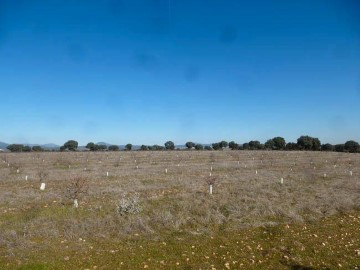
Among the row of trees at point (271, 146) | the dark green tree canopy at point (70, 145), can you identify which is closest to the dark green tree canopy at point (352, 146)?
the row of trees at point (271, 146)

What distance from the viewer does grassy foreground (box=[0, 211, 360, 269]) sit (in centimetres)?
1293

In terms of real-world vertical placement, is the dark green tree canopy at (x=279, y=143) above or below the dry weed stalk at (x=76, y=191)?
above

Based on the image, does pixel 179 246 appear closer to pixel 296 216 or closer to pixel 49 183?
pixel 296 216

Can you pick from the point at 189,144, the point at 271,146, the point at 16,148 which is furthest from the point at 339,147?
the point at 16,148

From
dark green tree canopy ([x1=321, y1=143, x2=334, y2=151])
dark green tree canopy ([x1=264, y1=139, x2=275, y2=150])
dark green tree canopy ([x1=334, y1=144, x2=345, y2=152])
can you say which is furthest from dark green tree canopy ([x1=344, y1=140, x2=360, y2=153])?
dark green tree canopy ([x1=264, y1=139, x2=275, y2=150])

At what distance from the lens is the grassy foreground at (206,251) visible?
1293 centimetres

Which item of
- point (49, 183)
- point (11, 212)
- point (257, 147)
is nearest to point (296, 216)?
point (11, 212)

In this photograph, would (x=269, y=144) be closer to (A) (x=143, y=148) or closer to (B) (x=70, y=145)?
(A) (x=143, y=148)

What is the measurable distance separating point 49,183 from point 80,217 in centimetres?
1954

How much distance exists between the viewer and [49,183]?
123 ft

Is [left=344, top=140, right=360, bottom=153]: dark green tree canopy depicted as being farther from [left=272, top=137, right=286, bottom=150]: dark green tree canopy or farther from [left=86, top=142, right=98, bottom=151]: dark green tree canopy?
[left=86, top=142, right=98, bottom=151]: dark green tree canopy

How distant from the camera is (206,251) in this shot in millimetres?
14555

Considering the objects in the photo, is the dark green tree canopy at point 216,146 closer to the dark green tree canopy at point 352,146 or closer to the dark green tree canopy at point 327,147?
the dark green tree canopy at point 327,147

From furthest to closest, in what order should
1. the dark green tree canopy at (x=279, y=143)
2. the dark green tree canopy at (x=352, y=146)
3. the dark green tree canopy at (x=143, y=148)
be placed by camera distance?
the dark green tree canopy at (x=143, y=148) < the dark green tree canopy at (x=279, y=143) < the dark green tree canopy at (x=352, y=146)
